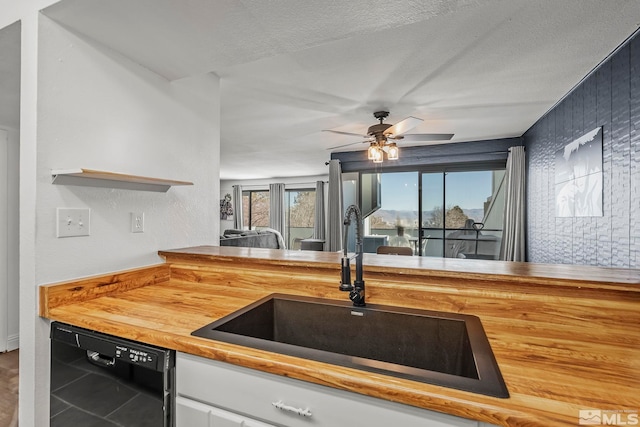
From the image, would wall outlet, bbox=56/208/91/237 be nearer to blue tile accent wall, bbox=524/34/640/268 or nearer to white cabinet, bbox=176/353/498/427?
white cabinet, bbox=176/353/498/427

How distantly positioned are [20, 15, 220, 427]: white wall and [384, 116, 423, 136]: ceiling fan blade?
→ 5.78ft

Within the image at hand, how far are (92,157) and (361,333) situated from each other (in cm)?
135

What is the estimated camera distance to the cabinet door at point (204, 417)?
803 millimetres

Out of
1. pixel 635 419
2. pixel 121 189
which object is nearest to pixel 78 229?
pixel 121 189

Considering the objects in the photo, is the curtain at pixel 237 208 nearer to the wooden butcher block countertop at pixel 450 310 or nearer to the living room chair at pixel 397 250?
the living room chair at pixel 397 250

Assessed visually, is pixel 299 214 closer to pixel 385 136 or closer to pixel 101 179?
pixel 385 136

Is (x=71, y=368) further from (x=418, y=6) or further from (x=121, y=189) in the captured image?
(x=418, y=6)

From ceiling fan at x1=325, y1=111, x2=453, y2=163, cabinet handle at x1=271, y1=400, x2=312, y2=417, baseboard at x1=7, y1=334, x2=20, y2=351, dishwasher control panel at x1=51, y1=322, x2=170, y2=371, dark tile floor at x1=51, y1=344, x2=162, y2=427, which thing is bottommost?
→ baseboard at x1=7, y1=334, x2=20, y2=351

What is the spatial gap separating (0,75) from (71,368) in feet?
5.45

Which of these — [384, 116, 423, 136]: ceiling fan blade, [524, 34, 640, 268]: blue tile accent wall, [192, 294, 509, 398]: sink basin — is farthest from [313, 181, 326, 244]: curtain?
[192, 294, 509, 398]: sink basin

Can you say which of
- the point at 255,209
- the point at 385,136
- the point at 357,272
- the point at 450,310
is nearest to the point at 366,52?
the point at 385,136

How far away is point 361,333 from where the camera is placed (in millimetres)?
1157

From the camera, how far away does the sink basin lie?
2.87 ft

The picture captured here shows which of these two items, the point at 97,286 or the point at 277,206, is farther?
the point at 277,206
